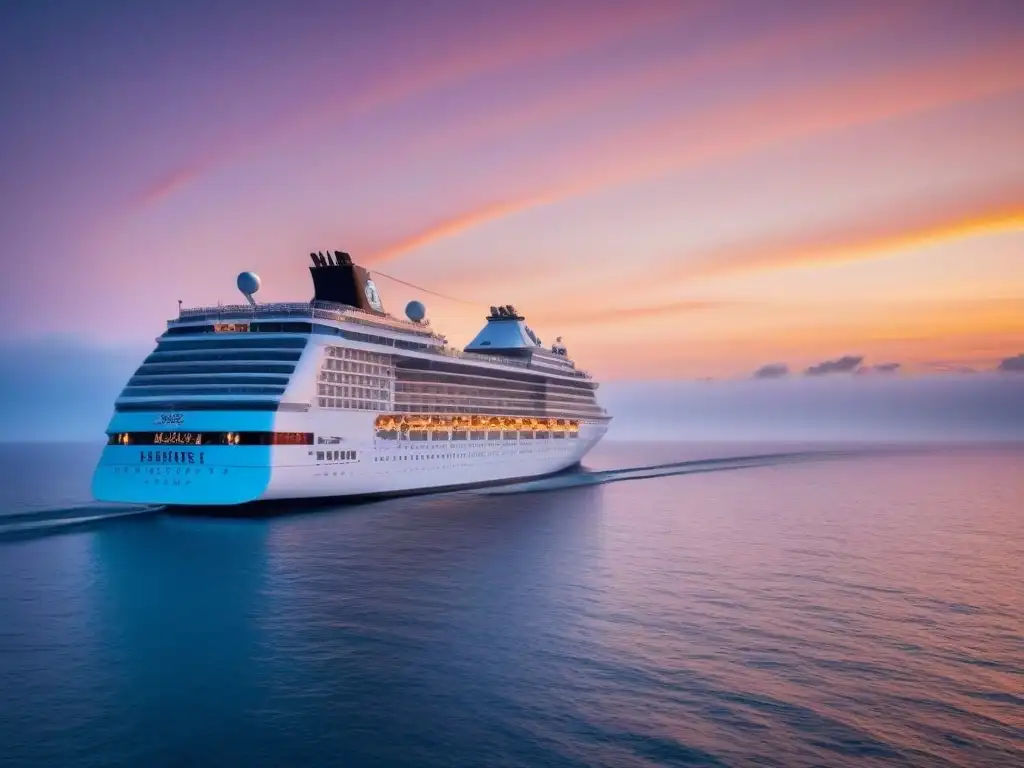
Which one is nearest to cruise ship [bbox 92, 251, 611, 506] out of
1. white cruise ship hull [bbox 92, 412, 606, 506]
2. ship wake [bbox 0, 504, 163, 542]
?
white cruise ship hull [bbox 92, 412, 606, 506]

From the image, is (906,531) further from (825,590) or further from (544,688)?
(544,688)

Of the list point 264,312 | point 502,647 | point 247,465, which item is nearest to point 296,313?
point 264,312

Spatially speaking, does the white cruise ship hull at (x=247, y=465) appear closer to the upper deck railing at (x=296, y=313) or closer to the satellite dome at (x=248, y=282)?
the upper deck railing at (x=296, y=313)

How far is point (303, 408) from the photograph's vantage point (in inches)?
2092

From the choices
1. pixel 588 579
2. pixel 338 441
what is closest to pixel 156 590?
pixel 588 579

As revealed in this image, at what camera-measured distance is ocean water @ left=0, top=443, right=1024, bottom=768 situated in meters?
16.9

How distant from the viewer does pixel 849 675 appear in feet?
69.6

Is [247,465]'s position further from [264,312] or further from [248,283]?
[248,283]

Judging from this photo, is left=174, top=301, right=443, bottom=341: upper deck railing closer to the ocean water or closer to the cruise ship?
the cruise ship

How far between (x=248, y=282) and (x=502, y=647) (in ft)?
153

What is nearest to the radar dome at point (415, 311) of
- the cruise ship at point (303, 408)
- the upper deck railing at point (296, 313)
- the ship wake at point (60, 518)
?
the cruise ship at point (303, 408)

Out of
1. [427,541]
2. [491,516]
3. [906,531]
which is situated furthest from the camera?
[491,516]

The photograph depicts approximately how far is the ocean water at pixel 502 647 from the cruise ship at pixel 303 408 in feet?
14.3

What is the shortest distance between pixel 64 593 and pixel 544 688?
22998 millimetres
